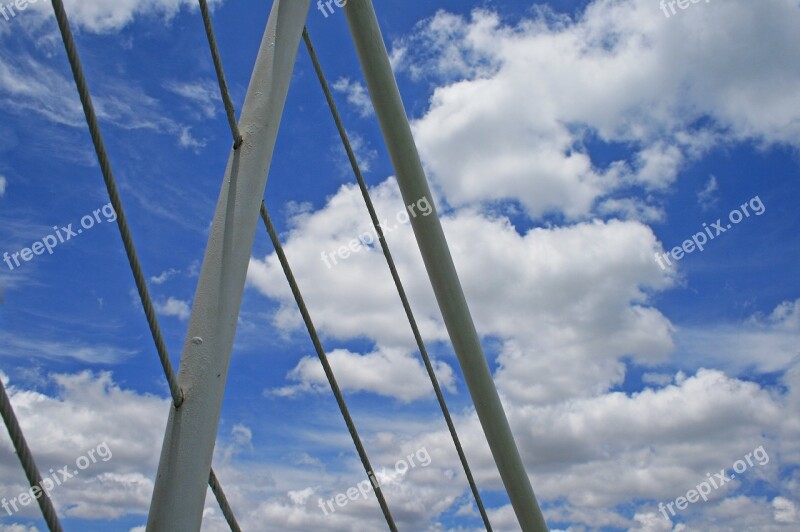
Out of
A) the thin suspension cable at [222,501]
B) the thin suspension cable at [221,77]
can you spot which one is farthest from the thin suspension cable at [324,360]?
the thin suspension cable at [222,501]

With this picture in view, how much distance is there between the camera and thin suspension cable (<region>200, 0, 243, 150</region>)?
16.4 ft

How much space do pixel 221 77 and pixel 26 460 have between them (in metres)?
3.06

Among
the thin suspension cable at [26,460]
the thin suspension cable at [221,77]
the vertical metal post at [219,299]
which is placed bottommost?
the thin suspension cable at [26,460]

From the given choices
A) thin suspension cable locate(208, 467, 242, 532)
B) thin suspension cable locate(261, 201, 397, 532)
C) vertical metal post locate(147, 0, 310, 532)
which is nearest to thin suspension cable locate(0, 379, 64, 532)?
vertical metal post locate(147, 0, 310, 532)

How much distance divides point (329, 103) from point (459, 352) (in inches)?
137

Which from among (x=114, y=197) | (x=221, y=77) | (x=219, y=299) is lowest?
(x=219, y=299)

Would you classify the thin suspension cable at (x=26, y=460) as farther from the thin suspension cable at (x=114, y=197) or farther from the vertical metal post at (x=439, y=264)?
the vertical metal post at (x=439, y=264)

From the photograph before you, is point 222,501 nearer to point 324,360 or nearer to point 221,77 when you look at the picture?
point 324,360

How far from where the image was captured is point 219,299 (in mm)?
4586

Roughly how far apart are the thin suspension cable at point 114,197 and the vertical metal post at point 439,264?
3.85 metres

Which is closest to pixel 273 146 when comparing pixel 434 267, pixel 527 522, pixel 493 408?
pixel 434 267

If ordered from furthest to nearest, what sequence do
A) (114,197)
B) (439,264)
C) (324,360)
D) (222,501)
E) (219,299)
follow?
(439,264)
(324,360)
(222,501)
(219,299)
(114,197)

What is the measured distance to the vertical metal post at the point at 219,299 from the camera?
4246 millimetres

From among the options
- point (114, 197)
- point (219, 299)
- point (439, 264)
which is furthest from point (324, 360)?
point (114, 197)
